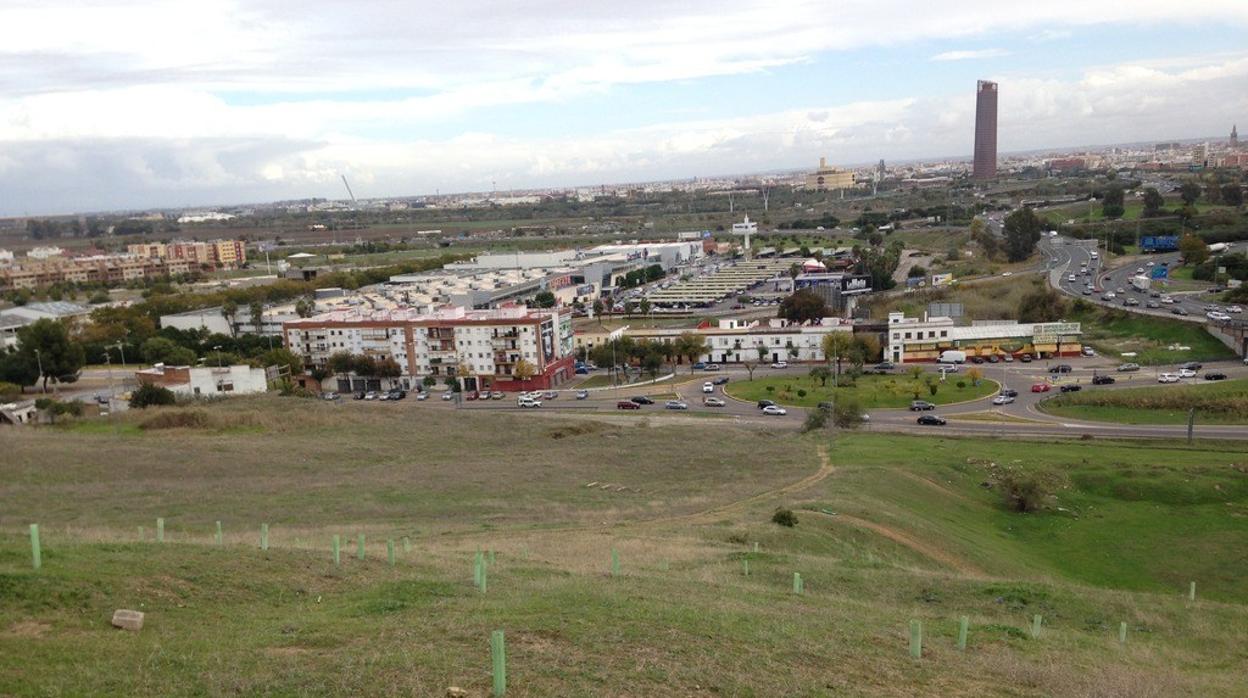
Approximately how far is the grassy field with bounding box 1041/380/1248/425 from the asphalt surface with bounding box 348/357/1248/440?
0.86 meters

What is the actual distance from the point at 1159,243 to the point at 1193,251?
43.5ft

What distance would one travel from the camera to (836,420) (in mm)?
36438

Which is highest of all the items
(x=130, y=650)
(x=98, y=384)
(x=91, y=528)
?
(x=130, y=650)

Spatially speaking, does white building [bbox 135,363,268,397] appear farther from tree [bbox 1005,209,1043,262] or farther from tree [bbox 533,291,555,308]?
tree [bbox 1005,209,1043,262]

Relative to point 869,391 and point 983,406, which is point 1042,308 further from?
point 983,406

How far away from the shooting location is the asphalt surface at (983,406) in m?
35.2

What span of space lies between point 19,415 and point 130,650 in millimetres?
37566

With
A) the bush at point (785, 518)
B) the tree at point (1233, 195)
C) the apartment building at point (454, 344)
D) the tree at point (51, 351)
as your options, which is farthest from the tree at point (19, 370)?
the tree at point (1233, 195)

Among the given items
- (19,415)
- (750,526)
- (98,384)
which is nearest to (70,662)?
(750,526)

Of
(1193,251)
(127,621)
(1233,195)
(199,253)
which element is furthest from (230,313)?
(1233,195)

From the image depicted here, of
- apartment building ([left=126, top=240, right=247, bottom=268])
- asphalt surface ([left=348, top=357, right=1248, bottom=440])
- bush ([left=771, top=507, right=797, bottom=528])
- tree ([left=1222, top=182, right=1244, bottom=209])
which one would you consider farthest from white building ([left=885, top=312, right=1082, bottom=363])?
apartment building ([left=126, top=240, right=247, bottom=268])

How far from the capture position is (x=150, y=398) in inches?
1572

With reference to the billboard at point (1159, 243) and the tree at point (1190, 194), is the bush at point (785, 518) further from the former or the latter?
the tree at point (1190, 194)

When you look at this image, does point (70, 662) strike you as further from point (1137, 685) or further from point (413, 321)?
point (413, 321)
